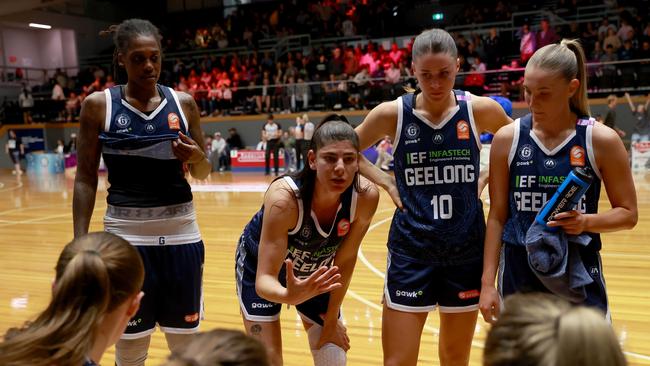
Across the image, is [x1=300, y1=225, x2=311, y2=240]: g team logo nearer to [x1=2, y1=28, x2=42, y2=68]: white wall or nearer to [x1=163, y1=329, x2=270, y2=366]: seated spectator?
[x1=163, y1=329, x2=270, y2=366]: seated spectator

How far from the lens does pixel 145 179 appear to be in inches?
105

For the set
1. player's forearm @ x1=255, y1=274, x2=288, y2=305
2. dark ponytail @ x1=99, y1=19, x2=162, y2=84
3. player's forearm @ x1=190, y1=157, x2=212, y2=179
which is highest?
dark ponytail @ x1=99, y1=19, x2=162, y2=84

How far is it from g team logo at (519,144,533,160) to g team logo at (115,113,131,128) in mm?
1649

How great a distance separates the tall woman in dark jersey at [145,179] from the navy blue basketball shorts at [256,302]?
227mm

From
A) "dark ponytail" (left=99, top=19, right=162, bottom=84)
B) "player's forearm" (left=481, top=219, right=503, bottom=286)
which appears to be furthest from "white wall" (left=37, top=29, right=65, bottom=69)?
"player's forearm" (left=481, top=219, right=503, bottom=286)

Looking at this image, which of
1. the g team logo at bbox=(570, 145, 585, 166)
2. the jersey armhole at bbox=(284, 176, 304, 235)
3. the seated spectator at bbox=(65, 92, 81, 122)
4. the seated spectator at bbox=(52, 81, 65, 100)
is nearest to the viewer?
the g team logo at bbox=(570, 145, 585, 166)

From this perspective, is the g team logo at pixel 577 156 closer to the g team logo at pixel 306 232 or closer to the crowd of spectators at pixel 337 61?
the g team logo at pixel 306 232

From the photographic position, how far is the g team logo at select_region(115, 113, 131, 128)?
265cm

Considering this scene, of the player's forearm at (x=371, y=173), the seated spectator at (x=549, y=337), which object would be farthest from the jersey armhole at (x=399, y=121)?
the seated spectator at (x=549, y=337)

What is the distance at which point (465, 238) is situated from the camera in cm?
270

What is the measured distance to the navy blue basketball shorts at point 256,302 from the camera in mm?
2797

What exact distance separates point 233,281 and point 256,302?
3.12 meters

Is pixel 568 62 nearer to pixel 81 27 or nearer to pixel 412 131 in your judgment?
pixel 412 131

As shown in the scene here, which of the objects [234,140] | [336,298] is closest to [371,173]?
[336,298]
